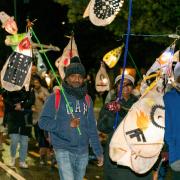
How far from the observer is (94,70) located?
35.9 meters

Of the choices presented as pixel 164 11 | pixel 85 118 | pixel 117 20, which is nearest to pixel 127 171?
pixel 85 118

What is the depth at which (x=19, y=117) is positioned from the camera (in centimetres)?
1044

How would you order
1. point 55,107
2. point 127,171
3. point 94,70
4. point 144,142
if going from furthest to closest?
point 94,70 → point 55,107 → point 127,171 → point 144,142

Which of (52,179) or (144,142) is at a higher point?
(144,142)

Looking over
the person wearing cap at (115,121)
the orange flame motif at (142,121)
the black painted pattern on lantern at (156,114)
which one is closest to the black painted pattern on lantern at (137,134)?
the orange flame motif at (142,121)

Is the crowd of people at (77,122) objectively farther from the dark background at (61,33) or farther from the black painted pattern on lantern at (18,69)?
the dark background at (61,33)

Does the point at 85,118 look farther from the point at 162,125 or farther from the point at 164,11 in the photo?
the point at 164,11

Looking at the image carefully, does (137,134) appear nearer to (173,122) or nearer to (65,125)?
(173,122)

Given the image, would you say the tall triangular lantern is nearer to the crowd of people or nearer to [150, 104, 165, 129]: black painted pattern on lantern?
the crowd of people

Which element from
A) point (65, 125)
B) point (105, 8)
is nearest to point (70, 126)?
point (65, 125)

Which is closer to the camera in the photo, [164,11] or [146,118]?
[146,118]

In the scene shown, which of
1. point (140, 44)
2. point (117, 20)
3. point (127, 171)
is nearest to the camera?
point (127, 171)

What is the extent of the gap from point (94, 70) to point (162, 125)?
3121 centimetres

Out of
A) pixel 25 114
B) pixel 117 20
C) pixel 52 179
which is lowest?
pixel 52 179
